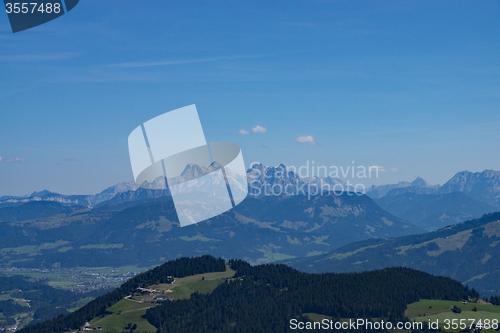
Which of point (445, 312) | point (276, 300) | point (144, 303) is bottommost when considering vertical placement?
point (445, 312)

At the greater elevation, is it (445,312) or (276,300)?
(276,300)

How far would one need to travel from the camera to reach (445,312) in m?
151

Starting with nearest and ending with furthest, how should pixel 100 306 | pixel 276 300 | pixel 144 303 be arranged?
pixel 144 303 → pixel 100 306 → pixel 276 300

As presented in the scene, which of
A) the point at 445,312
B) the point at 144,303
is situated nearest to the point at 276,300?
the point at 144,303

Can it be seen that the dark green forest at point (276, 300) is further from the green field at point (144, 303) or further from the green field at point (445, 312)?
the green field at point (445, 312)

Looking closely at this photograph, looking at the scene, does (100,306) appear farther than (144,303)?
Yes

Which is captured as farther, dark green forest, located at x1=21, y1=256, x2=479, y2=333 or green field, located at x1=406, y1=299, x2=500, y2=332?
dark green forest, located at x1=21, y1=256, x2=479, y2=333

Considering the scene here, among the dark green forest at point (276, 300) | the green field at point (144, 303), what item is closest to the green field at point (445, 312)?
the dark green forest at point (276, 300)

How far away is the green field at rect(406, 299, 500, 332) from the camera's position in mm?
145125

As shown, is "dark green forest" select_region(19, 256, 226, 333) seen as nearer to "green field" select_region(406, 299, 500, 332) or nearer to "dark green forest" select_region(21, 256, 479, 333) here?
"dark green forest" select_region(21, 256, 479, 333)

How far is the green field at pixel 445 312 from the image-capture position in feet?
476

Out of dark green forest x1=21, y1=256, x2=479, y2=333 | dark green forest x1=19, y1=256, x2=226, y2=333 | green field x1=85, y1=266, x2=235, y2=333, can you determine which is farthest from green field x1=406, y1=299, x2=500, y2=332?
dark green forest x1=19, y1=256, x2=226, y2=333

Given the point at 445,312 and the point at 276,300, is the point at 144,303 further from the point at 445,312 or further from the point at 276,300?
the point at 445,312

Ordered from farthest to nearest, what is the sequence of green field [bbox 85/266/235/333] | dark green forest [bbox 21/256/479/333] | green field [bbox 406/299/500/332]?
dark green forest [bbox 21/256/479/333] → green field [bbox 85/266/235/333] → green field [bbox 406/299/500/332]
